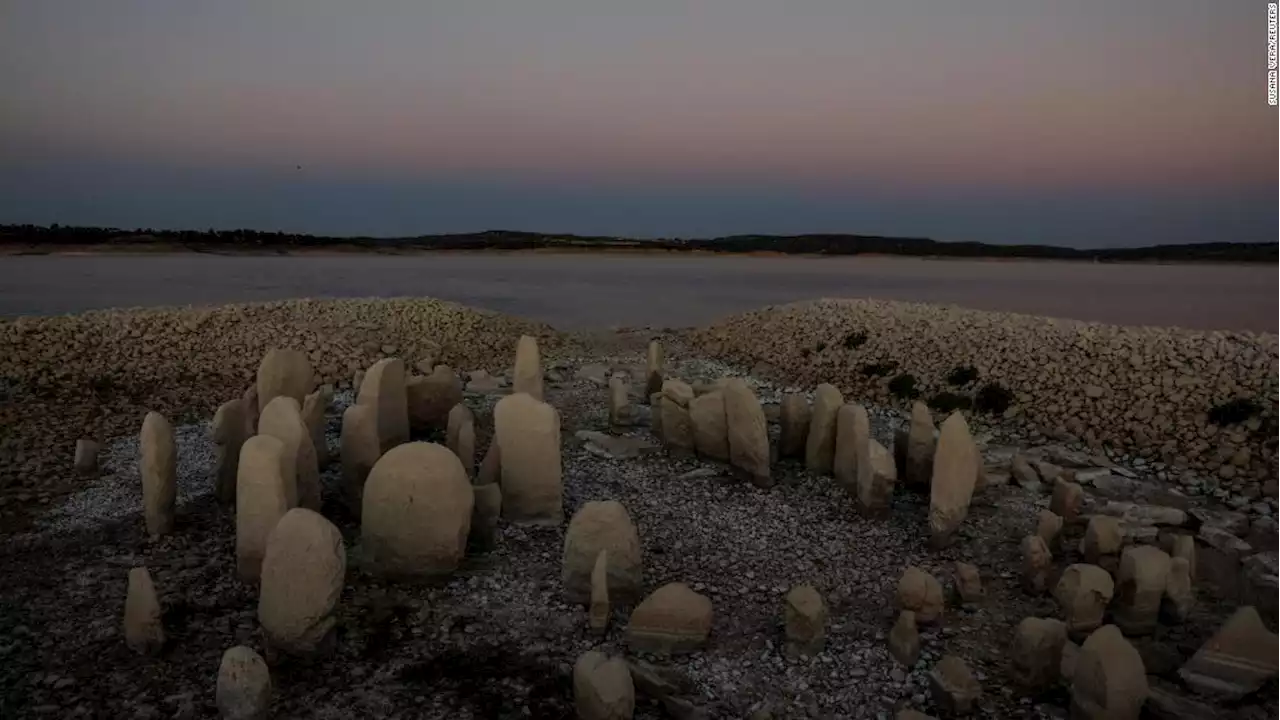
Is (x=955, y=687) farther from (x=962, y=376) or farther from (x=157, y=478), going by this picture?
(x=962, y=376)

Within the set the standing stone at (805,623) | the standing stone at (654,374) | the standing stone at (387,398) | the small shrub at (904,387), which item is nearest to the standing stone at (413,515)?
the standing stone at (387,398)

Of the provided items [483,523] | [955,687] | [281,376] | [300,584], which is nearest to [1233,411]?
[955,687]

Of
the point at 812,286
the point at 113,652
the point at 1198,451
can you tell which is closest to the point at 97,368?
the point at 113,652

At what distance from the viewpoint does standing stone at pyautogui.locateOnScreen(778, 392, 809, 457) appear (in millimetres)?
9938

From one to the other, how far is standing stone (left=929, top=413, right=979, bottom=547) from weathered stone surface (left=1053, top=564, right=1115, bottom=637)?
61.6 inches

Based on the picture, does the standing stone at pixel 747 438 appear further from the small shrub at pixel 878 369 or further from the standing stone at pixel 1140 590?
the small shrub at pixel 878 369

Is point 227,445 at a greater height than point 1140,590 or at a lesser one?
greater

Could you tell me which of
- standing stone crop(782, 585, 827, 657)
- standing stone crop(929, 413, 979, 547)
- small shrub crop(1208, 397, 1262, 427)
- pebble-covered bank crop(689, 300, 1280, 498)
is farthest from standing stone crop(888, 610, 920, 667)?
small shrub crop(1208, 397, 1262, 427)

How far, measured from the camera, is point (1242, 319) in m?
19.4

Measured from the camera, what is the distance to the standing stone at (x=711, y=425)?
9.77 meters

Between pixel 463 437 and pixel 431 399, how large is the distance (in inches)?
94.6

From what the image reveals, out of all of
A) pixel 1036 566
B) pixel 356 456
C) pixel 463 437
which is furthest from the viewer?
pixel 463 437

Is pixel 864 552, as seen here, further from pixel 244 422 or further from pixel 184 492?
pixel 184 492

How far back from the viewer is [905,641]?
220 inches
